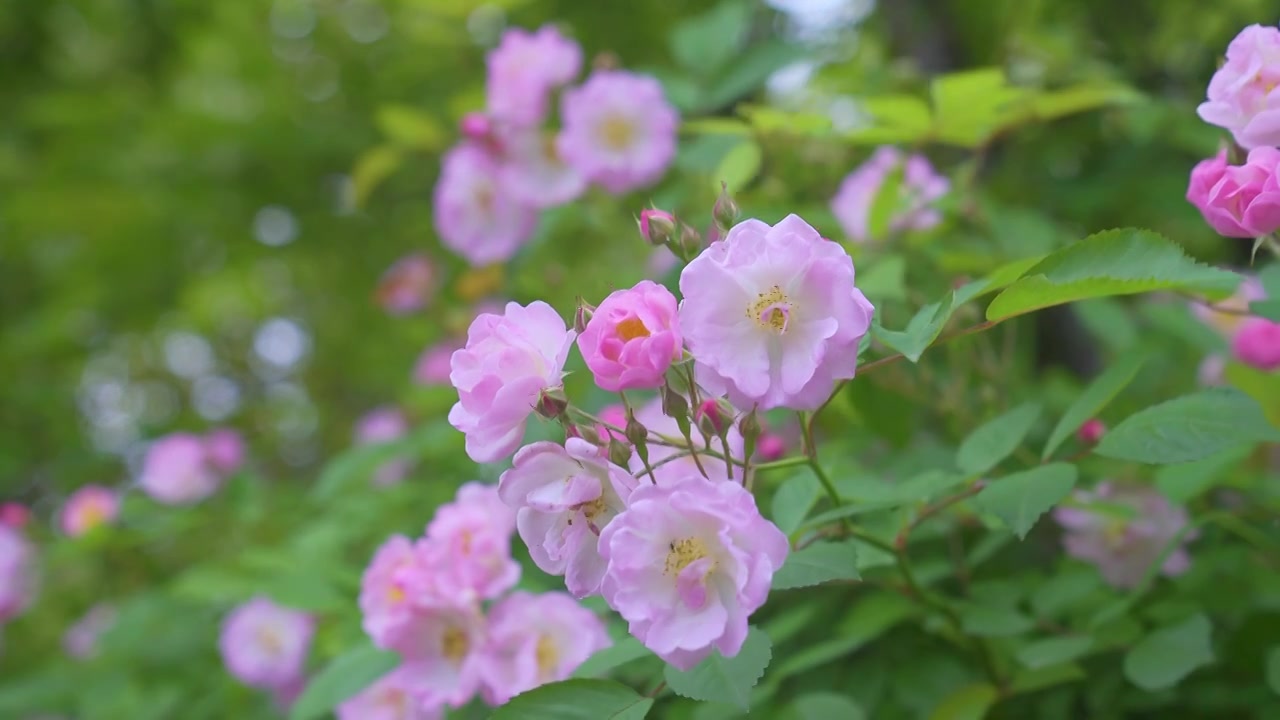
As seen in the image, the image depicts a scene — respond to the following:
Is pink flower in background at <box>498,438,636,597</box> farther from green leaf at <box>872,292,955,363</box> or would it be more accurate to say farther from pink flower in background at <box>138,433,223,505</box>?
pink flower in background at <box>138,433,223,505</box>

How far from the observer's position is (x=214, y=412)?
11.9 feet

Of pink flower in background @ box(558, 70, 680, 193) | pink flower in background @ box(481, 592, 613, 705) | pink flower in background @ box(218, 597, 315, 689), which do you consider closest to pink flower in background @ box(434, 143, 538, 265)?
pink flower in background @ box(558, 70, 680, 193)

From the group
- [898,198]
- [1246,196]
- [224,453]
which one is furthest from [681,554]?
[224,453]

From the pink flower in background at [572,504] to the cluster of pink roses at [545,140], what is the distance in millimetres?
792

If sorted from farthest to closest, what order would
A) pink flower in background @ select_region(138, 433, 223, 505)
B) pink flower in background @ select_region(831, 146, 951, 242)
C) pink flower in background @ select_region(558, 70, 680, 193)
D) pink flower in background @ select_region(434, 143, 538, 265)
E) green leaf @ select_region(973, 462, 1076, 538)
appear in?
pink flower in background @ select_region(138, 433, 223, 505) → pink flower in background @ select_region(434, 143, 538, 265) → pink flower in background @ select_region(558, 70, 680, 193) → pink flower in background @ select_region(831, 146, 951, 242) → green leaf @ select_region(973, 462, 1076, 538)

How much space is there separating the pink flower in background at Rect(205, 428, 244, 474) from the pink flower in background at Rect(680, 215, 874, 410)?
74.5 inches

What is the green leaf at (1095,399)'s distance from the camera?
0.80 meters

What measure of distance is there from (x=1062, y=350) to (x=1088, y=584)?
38.9 inches

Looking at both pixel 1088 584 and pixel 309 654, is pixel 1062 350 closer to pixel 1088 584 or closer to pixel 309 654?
pixel 1088 584

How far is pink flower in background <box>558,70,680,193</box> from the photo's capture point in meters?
1.37

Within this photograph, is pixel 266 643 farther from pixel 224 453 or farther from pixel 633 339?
pixel 633 339

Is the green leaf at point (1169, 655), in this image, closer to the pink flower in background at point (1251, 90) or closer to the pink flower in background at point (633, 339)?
the pink flower in background at point (1251, 90)

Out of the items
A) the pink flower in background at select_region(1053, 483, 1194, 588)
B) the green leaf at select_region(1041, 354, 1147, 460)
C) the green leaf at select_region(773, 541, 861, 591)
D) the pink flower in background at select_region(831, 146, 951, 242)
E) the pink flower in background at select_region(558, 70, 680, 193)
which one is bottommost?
the pink flower in background at select_region(1053, 483, 1194, 588)

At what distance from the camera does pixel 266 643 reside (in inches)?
59.7
